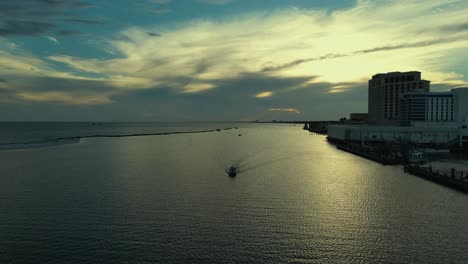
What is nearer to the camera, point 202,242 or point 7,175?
point 202,242

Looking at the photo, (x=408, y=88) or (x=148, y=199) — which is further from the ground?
(x=408, y=88)

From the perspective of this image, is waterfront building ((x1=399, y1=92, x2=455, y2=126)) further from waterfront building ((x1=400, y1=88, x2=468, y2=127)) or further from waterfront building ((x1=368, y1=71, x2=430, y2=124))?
waterfront building ((x1=368, y1=71, x2=430, y2=124))

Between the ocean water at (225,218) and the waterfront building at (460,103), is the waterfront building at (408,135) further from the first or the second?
the ocean water at (225,218)

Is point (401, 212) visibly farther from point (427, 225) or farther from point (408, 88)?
point (408, 88)

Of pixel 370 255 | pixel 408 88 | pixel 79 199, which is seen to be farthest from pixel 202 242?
pixel 408 88

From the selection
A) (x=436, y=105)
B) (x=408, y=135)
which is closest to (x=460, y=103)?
(x=436, y=105)

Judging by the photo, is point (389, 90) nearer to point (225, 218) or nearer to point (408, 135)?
point (408, 135)

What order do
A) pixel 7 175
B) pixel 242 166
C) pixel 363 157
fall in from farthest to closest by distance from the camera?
pixel 363 157
pixel 242 166
pixel 7 175
